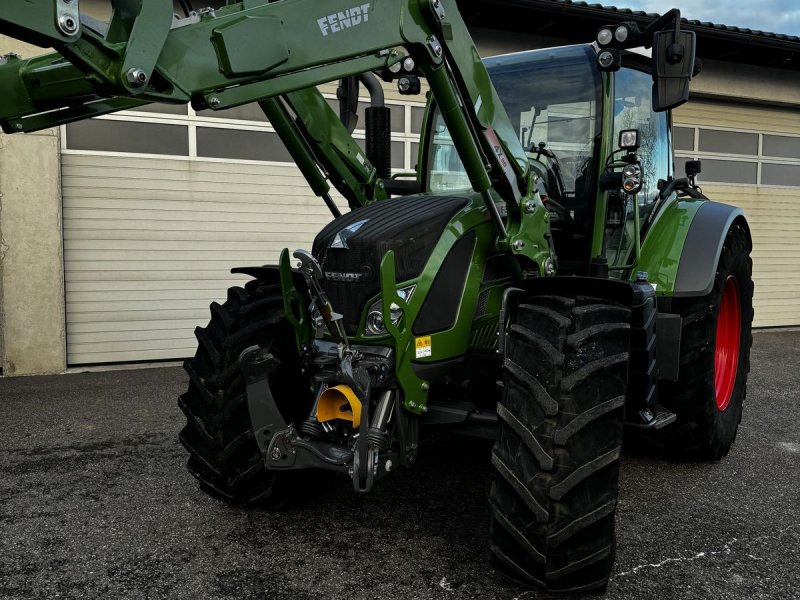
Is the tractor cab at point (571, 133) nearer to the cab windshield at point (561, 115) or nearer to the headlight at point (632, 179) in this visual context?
the cab windshield at point (561, 115)

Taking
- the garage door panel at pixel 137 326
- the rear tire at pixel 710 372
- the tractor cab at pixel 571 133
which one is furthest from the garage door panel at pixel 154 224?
the rear tire at pixel 710 372

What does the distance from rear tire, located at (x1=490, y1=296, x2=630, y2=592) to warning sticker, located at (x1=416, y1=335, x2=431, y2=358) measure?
1.29ft

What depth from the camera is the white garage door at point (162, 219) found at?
7559mm

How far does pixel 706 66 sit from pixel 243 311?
9149 millimetres

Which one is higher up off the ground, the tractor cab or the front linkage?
the tractor cab

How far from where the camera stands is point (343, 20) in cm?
265

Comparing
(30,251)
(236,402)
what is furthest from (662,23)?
(30,251)

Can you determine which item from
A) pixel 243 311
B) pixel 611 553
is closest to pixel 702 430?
pixel 611 553

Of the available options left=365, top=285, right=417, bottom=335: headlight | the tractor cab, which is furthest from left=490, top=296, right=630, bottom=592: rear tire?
the tractor cab

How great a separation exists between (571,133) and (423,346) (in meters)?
1.59

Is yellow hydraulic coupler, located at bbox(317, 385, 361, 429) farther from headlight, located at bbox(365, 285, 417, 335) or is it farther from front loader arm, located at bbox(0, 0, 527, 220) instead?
front loader arm, located at bbox(0, 0, 527, 220)

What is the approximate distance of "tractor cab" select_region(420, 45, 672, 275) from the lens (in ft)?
12.7

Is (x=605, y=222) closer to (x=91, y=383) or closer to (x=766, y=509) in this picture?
(x=766, y=509)

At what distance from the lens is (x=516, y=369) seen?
282 centimetres
